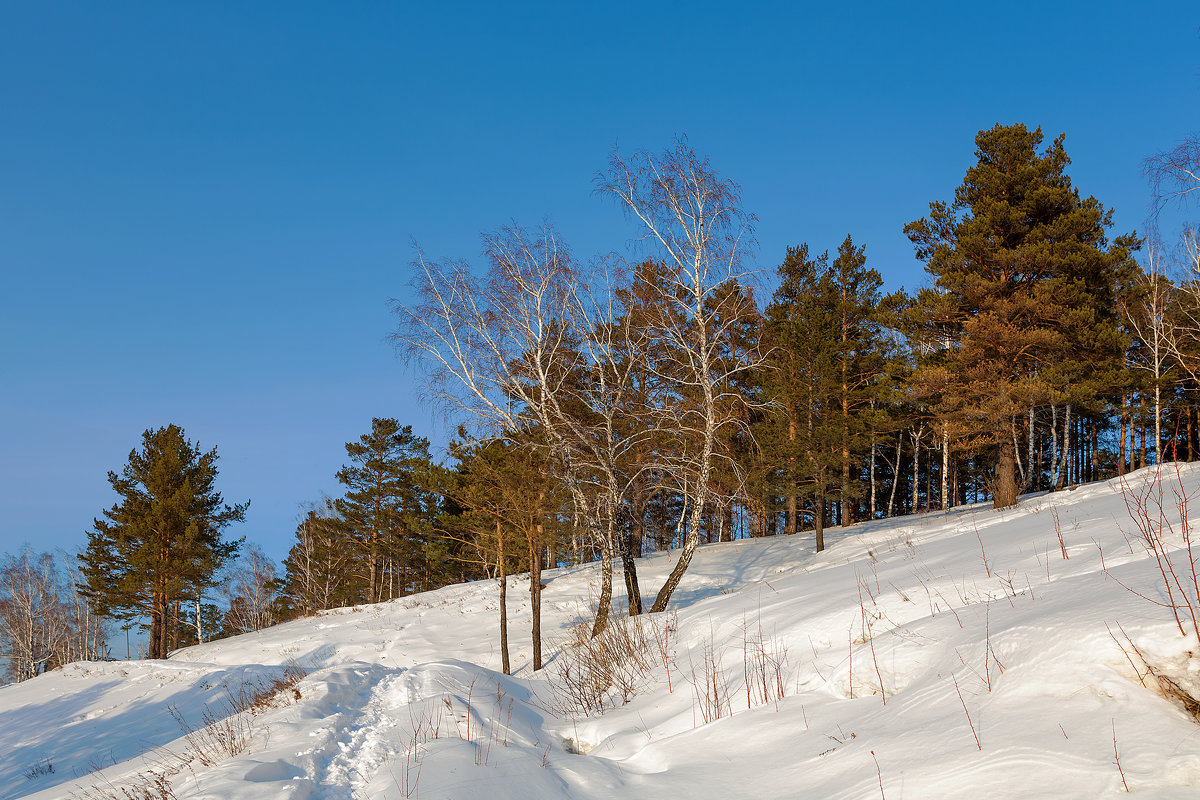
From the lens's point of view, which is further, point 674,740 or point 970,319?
point 970,319

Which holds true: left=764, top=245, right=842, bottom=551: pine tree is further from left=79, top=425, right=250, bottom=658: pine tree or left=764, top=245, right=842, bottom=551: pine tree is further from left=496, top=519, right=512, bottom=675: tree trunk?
left=79, top=425, right=250, bottom=658: pine tree

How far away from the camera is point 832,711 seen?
12.3ft

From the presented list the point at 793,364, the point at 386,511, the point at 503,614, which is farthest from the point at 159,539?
the point at 793,364

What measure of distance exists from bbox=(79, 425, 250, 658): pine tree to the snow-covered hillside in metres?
22.6

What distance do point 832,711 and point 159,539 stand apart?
99.1 ft

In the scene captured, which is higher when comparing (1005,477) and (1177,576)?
(1177,576)

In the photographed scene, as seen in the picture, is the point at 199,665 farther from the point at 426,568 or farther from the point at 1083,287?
the point at 1083,287

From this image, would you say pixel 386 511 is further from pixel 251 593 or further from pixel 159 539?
pixel 251 593

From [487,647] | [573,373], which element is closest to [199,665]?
[487,647]

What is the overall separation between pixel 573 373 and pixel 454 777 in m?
13.0

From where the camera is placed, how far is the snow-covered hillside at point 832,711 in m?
2.57

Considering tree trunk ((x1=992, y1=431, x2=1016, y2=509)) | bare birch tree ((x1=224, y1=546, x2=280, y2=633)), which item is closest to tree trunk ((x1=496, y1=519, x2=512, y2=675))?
tree trunk ((x1=992, y1=431, x2=1016, y2=509))

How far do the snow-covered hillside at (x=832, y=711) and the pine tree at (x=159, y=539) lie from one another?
2257cm

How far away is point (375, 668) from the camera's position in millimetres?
7777
